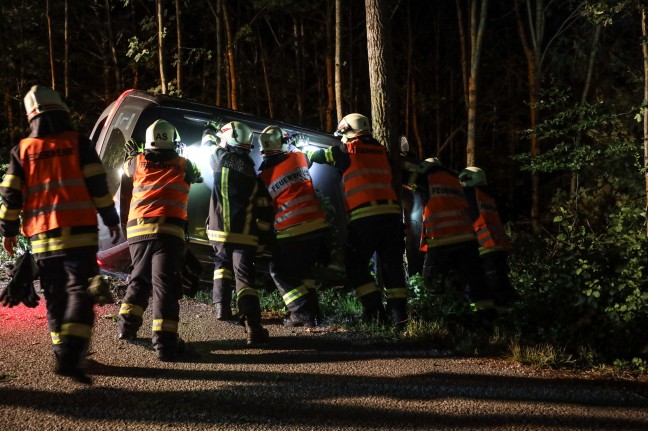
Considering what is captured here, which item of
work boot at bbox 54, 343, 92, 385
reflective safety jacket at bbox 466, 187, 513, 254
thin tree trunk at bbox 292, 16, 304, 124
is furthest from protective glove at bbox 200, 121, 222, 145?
thin tree trunk at bbox 292, 16, 304, 124

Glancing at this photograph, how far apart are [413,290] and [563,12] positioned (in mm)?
18064

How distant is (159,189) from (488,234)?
3.79 meters

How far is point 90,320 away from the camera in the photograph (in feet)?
15.8

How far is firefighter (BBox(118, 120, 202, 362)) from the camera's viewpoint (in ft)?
18.2

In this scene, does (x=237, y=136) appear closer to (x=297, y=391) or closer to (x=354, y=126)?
(x=354, y=126)

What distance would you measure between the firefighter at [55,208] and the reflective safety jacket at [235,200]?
1660 millimetres

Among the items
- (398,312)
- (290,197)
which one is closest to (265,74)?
(290,197)

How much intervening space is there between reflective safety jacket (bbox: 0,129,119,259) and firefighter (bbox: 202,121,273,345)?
5.43 feet

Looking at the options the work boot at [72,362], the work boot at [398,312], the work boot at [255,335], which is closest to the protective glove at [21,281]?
the work boot at [72,362]

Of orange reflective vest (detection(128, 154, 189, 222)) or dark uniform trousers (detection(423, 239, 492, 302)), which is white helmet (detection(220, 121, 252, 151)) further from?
dark uniform trousers (detection(423, 239, 492, 302))

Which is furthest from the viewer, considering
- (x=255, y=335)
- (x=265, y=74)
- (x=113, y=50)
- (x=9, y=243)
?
(x=265, y=74)

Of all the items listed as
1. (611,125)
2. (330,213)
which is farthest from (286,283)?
(611,125)

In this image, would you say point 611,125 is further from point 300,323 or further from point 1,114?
point 1,114

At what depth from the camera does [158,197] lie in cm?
572
